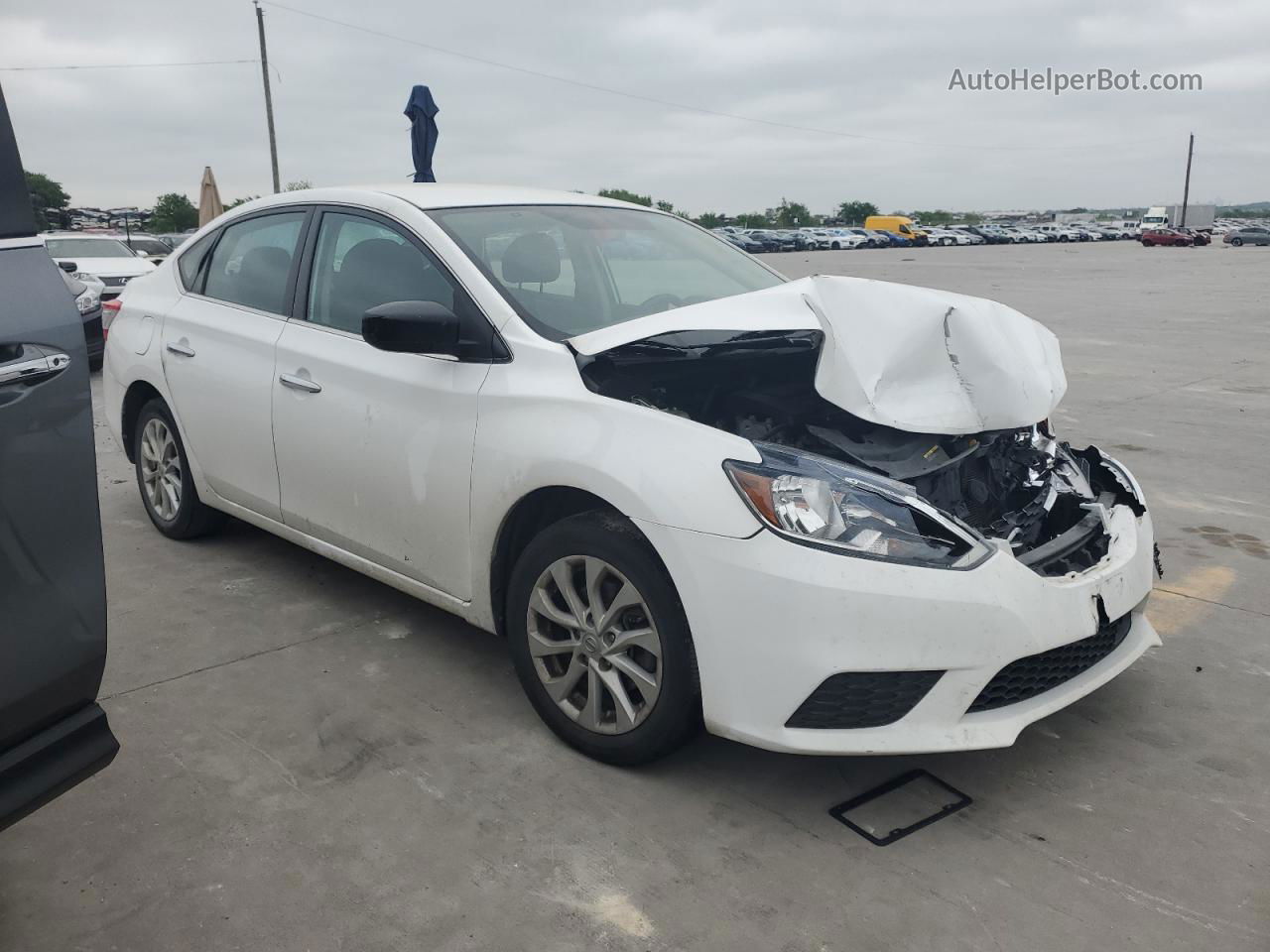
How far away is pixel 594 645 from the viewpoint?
2893mm

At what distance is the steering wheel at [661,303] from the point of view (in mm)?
3623

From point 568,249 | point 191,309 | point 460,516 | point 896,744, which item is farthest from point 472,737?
point 191,309

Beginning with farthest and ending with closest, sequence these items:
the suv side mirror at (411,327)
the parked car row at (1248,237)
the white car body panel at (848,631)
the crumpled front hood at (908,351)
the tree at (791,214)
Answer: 1. the tree at (791,214)
2. the parked car row at (1248,237)
3. the suv side mirror at (411,327)
4. the crumpled front hood at (908,351)
5. the white car body panel at (848,631)

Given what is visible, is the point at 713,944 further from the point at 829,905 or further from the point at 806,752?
the point at 806,752

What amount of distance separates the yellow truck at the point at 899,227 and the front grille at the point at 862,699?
65.8 m

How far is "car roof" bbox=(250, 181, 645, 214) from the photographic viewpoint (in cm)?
374

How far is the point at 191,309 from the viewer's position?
4473 mm

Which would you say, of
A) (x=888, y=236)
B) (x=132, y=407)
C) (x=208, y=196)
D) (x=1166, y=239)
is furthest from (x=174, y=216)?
(x=132, y=407)

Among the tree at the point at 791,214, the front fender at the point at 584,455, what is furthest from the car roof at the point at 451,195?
the tree at the point at 791,214

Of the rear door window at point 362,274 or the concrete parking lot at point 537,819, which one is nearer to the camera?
the concrete parking lot at point 537,819

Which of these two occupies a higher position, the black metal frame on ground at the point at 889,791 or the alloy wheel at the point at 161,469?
the alloy wheel at the point at 161,469

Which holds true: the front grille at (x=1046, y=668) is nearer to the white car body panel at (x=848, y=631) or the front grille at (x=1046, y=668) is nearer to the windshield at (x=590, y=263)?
the white car body panel at (x=848, y=631)

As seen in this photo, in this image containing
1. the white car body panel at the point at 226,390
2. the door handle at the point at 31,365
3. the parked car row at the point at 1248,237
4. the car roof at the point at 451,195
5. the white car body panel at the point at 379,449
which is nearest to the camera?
the door handle at the point at 31,365

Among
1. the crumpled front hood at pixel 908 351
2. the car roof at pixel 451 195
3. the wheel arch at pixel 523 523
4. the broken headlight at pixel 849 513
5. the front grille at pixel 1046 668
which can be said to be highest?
the car roof at pixel 451 195
